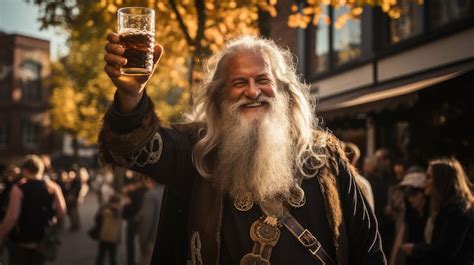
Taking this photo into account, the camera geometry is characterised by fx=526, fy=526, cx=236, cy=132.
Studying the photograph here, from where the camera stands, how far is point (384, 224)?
6.29 metres

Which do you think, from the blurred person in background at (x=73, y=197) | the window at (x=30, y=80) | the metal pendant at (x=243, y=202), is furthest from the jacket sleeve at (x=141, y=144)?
the window at (x=30, y=80)

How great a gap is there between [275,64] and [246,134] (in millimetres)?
466

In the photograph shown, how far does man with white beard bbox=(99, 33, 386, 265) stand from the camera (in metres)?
2.34

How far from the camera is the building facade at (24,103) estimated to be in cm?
3856

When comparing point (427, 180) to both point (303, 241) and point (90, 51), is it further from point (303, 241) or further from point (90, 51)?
point (90, 51)

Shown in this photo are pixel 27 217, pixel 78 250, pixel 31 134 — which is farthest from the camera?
pixel 31 134

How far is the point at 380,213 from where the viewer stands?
6246 mm

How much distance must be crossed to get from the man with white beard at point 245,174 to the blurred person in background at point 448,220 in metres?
1.91

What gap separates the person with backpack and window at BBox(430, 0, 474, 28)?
7.11 meters

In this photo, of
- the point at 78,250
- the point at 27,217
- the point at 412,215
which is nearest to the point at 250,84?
the point at 412,215

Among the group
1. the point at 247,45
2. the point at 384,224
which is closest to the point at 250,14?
the point at 384,224

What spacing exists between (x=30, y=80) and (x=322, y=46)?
31.4 meters

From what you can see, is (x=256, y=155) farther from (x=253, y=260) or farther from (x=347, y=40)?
(x=347, y=40)

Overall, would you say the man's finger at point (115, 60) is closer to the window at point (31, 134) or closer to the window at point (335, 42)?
the window at point (335, 42)
